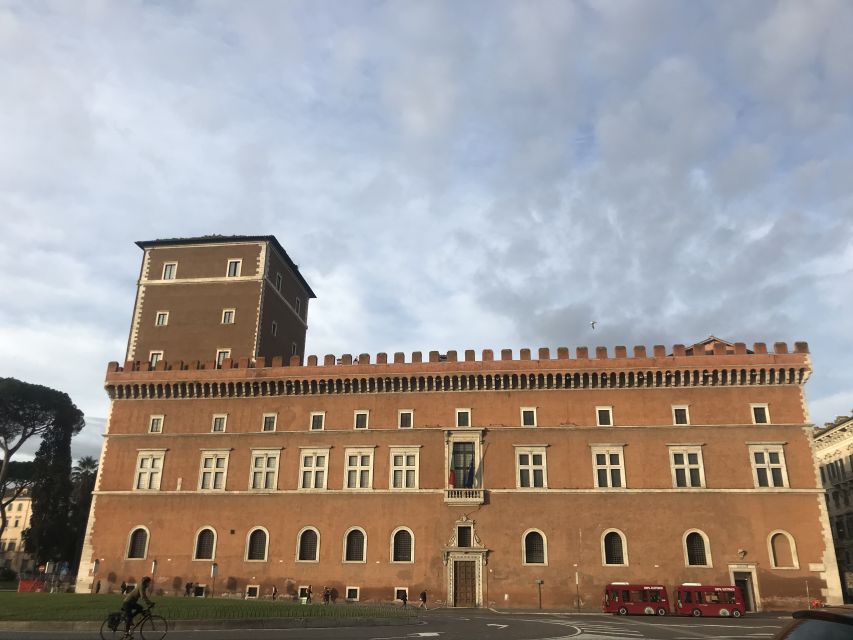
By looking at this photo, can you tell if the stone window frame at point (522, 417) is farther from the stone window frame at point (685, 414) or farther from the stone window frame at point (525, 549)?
the stone window frame at point (685, 414)

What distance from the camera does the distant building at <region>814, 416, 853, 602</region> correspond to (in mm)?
56250

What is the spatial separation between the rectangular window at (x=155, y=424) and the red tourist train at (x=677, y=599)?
30.6 meters

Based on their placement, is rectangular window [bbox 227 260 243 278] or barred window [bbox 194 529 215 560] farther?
rectangular window [bbox 227 260 243 278]

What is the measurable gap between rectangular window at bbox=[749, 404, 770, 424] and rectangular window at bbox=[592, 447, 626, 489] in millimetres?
→ 8330

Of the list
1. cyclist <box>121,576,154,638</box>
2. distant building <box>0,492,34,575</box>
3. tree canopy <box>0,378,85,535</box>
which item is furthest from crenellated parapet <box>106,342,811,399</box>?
distant building <box>0,492,34,575</box>

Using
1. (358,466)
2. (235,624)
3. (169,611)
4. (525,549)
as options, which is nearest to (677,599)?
(525,549)

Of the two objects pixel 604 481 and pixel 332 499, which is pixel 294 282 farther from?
pixel 604 481

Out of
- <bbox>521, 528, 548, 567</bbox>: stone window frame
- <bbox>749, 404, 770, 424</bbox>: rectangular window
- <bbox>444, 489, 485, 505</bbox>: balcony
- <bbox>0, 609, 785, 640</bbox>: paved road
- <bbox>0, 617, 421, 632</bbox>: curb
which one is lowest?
<bbox>0, 609, 785, 640</bbox>: paved road

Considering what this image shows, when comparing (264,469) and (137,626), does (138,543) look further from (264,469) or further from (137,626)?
(137,626)

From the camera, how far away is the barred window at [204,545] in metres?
41.0

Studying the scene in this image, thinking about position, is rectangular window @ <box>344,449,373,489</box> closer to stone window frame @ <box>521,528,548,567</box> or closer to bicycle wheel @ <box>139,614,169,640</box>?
stone window frame @ <box>521,528,548,567</box>

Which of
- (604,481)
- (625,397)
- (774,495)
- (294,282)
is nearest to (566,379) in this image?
(625,397)

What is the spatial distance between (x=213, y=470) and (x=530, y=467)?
815 inches

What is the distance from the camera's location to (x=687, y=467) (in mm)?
38719
